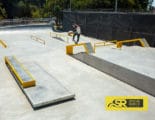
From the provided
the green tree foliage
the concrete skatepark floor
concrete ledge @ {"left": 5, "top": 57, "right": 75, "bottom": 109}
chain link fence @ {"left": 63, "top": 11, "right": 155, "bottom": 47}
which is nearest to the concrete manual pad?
concrete ledge @ {"left": 5, "top": 57, "right": 75, "bottom": 109}

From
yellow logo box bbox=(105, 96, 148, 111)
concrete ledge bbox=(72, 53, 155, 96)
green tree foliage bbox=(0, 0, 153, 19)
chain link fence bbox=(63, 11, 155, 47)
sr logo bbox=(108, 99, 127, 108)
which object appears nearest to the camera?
yellow logo box bbox=(105, 96, 148, 111)

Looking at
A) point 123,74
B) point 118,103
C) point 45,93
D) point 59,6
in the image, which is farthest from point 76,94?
point 59,6

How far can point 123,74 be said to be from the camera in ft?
31.9

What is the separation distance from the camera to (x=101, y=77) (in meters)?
10.4

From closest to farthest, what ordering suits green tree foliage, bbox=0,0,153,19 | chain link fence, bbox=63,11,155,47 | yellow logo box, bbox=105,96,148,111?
yellow logo box, bbox=105,96,148,111
chain link fence, bbox=63,11,155,47
green tree foliage, bbox=0,0,153,19

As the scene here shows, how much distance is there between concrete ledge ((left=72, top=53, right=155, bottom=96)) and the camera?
8408 millimetres

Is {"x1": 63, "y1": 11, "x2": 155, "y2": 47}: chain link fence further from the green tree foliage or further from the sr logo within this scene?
the sr logo

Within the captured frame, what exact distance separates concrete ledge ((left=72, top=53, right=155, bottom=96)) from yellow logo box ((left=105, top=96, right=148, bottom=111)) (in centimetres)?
57

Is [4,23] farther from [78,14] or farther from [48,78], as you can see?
[48,78]

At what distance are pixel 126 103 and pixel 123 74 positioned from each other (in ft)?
7.28

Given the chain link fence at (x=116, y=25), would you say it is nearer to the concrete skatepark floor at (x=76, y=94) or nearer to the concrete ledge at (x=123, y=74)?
the concrete skatepark floor at (x=76, y=94)

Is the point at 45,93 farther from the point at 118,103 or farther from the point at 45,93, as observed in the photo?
the point at 118,103

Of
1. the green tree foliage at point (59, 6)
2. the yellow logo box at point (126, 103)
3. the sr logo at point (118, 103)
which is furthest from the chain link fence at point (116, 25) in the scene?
the sr logo at point (118, 103)

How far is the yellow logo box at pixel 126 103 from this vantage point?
732 centimetres
